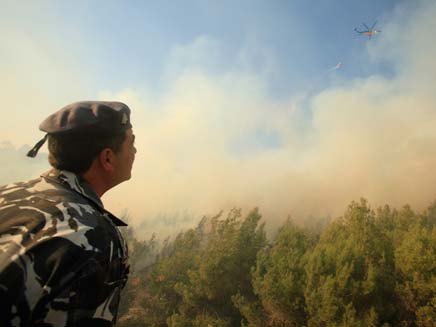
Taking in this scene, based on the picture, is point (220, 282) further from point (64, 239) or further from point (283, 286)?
point (64, 239)

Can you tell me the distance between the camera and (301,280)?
27.3m

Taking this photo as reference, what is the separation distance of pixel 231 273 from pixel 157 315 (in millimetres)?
10261

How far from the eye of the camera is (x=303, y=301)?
2680cm

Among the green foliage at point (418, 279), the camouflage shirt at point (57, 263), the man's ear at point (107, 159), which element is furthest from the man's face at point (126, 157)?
the green foliage at point (418, 279)

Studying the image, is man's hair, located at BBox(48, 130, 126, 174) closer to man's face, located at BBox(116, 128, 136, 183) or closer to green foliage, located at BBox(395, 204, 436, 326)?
man's face, located at BBox(116, 128, 136, 183)

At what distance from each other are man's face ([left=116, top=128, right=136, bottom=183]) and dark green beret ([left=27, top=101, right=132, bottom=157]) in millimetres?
149

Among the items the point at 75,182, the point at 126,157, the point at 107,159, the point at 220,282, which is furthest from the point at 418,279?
the point at 75,182

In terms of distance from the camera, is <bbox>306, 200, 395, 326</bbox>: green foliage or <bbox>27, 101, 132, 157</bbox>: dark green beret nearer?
<bbox>27, 101, 132, 157</bbox>: dark green beret

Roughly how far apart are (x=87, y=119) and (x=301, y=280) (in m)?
27.8

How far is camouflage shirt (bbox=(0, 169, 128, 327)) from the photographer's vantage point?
1.38 meters

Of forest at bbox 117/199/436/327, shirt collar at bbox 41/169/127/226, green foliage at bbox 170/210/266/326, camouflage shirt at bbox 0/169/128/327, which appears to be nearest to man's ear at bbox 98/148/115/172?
shirt collar at bbox 41/169/127/226

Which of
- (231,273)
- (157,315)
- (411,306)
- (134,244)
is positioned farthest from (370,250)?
(134,244)

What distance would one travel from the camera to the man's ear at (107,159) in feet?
6.90

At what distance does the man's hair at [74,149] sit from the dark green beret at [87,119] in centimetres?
5
